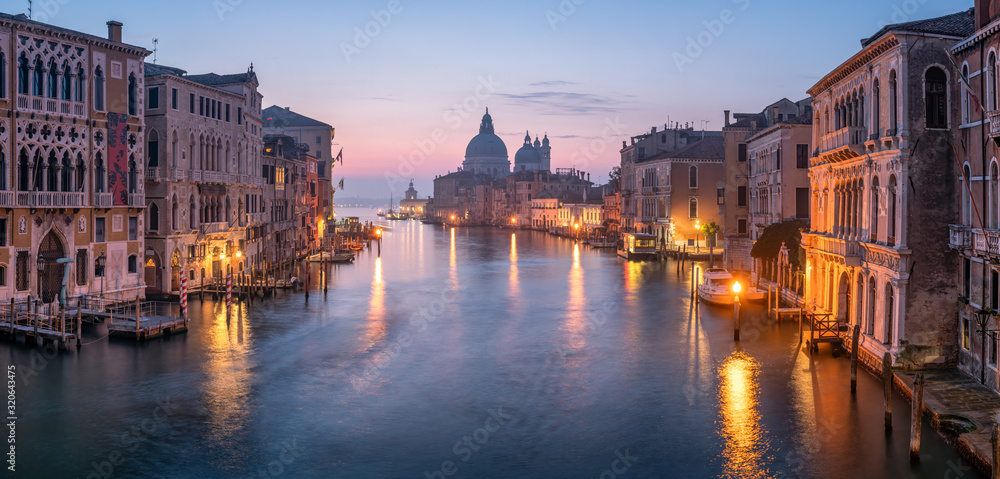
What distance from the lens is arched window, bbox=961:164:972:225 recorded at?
21.6 meters

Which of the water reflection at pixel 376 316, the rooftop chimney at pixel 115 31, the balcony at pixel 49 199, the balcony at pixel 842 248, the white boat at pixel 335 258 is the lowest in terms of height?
the water reflection at pixel 376 316

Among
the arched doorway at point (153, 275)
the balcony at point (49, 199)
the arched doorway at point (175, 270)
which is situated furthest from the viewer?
the arched doorway at point (175, 270)

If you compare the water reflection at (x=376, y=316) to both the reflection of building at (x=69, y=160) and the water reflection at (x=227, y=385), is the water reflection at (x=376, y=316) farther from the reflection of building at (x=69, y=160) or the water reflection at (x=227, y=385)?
the reflection of building at (x=69, y=160)

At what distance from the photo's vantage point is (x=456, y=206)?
196750mm

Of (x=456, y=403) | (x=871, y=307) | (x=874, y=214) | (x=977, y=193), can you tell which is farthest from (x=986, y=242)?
(x=456, y=403)

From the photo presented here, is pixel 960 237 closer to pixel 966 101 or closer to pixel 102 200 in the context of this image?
pixel 966 101

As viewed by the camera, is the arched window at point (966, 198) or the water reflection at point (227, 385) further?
the arched window at point (966, 198)

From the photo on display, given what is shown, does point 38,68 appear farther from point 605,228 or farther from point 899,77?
point 605,228

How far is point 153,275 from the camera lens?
40438mm

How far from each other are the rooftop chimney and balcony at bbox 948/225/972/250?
1300 inches

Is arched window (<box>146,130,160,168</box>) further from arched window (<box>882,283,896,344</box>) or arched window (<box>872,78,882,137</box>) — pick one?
arched window (<box>882,283,896,344</box>)

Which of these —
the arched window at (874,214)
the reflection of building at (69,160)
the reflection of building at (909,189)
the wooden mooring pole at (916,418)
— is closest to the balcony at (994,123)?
the reflection of building at (909,189)

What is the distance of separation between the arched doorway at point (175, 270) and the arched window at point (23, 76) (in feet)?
35.7

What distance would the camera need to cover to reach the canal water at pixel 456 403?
17.6 meters
